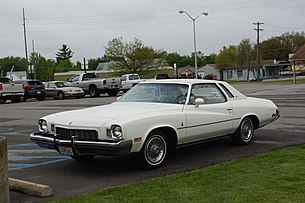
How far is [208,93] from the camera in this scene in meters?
8.67

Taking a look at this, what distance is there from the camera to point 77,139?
22.6 feet

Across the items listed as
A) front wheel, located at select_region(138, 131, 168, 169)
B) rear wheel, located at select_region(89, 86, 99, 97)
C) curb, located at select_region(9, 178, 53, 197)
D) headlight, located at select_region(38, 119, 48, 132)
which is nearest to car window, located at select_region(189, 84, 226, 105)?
front wheel, located at select_region(138, 131, 168, 169)

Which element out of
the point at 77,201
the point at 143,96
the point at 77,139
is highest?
the point at 143,96

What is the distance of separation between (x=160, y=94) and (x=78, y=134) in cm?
197

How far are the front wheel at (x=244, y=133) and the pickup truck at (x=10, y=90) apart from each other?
78.3 ft

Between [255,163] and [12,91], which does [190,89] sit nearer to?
[255,163]

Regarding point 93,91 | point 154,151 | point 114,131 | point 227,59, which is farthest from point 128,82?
point 227,59

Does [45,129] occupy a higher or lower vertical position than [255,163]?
higher

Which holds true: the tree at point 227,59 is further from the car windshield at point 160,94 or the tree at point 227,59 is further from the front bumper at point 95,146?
the front bumper at point 95,146

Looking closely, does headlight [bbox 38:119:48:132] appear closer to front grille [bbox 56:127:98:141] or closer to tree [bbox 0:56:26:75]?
front grille [bbox 56:127:98:141]

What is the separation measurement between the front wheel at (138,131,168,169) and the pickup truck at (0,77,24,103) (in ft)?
81.4

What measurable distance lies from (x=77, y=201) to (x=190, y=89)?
11.8 feet

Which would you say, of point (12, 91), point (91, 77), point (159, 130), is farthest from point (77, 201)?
point (91, 77)

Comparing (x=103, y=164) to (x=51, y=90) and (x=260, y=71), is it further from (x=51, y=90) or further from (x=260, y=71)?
(x=260, y=71)
